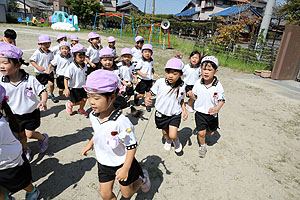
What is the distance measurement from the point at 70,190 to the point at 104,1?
49195 millimetres

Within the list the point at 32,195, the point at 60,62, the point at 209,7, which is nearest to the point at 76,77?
the point at 60,62

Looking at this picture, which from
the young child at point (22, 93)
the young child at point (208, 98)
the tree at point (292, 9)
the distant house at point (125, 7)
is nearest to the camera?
the young child at point (22, 93)

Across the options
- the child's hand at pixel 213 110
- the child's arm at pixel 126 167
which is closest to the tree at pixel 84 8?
the child's hand at pixel 213 110

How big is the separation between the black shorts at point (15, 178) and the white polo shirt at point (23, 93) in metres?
0.98

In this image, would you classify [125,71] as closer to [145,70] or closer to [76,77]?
[145,70]

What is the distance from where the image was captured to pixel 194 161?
3232 mm

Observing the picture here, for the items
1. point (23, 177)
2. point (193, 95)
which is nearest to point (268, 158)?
point (193, 95)

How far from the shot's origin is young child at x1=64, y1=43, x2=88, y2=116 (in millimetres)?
4008

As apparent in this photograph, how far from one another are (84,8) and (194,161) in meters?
30.8

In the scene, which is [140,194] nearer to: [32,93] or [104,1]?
[32,93]

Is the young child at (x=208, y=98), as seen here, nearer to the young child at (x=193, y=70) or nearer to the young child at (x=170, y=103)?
the young child at (x=170, y=103)

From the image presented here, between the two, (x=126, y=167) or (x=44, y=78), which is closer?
(x=126, y=167)

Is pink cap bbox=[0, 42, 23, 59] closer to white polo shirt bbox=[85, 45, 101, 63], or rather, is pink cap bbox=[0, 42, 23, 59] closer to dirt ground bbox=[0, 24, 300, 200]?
dirt ground bbox=[0, 24, 300, 200]

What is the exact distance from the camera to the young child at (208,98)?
3025 mm
